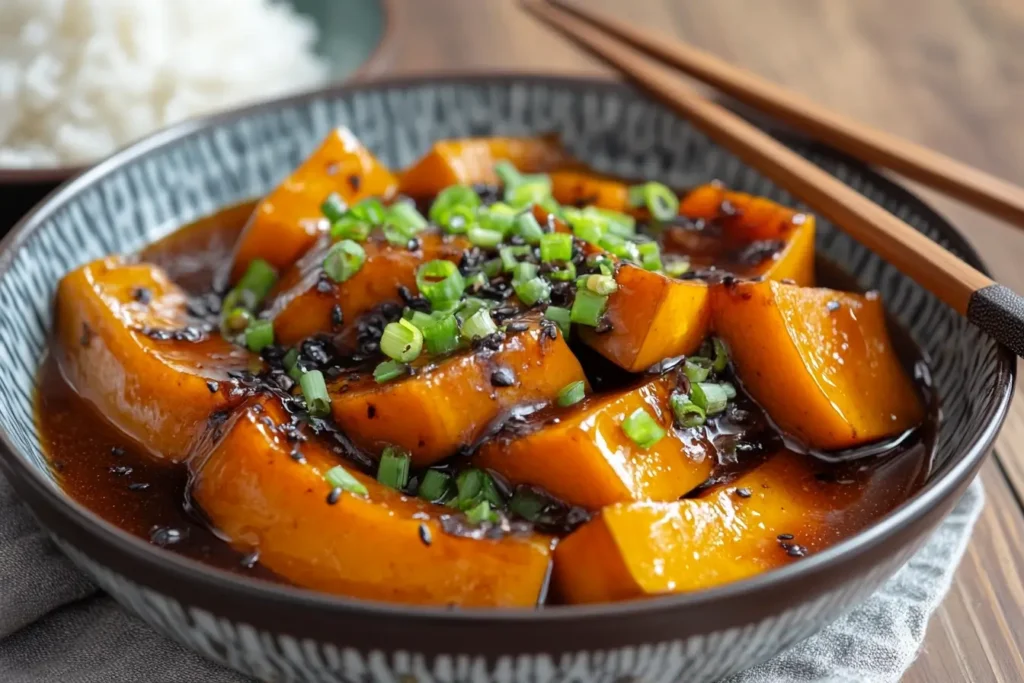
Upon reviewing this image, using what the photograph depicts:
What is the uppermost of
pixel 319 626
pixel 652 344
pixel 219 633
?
pixel 652 344

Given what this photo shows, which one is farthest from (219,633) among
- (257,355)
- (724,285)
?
(724,285)

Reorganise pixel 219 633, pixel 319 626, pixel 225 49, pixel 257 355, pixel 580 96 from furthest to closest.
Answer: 1. pixel 225 49
2. pixel 580 96
3. pixel 257 355
4. pixel 219 633
5. pixel 319 626

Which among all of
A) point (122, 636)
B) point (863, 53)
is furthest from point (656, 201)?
point (863, 53)

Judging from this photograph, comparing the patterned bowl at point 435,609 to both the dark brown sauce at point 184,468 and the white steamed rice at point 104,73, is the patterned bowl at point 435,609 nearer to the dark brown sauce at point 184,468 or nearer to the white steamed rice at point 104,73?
the dark brown sauce at point 184,468

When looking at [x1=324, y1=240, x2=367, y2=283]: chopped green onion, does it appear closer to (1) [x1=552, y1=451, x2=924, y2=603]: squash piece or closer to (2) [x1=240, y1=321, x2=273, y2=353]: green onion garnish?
(2) [x1=240, y1=321, x2=273, y2=353]: green onion garnish

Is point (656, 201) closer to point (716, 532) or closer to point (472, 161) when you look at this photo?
point (472, 161)

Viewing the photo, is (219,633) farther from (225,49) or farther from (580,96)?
(225,49)

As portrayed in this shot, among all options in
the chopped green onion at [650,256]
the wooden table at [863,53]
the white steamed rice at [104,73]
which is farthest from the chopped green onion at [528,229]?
the white steamed rice at [104,73]
